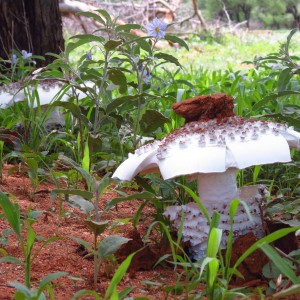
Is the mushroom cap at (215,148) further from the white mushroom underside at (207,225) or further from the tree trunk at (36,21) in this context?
the tree trunk at (36,21)

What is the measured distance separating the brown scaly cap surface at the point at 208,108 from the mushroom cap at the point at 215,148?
0.04 metres

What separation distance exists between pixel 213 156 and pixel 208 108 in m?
0.26

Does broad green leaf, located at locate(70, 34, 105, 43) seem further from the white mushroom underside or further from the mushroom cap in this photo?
the white mushroom underside

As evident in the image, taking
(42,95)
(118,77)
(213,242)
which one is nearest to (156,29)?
(118,77)

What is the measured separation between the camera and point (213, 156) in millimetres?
1487

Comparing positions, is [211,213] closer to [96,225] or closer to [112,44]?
[96,225]

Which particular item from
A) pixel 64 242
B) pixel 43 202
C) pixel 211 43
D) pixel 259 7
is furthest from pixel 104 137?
pixel 259 7

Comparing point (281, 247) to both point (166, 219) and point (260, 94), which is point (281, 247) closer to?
point (166, 219)

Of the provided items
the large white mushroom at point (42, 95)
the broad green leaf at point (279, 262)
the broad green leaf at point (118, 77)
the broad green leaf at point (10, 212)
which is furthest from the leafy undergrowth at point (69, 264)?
the large white mushroom at point (42, 95)

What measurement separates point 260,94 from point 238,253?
228 cm

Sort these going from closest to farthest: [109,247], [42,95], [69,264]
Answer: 1. [109,247]
2. [69,264]
3. [42,95]

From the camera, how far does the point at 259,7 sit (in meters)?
20.9

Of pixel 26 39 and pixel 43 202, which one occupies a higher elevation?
pixel 26 39

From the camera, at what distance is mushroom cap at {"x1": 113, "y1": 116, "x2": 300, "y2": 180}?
4.87ft
